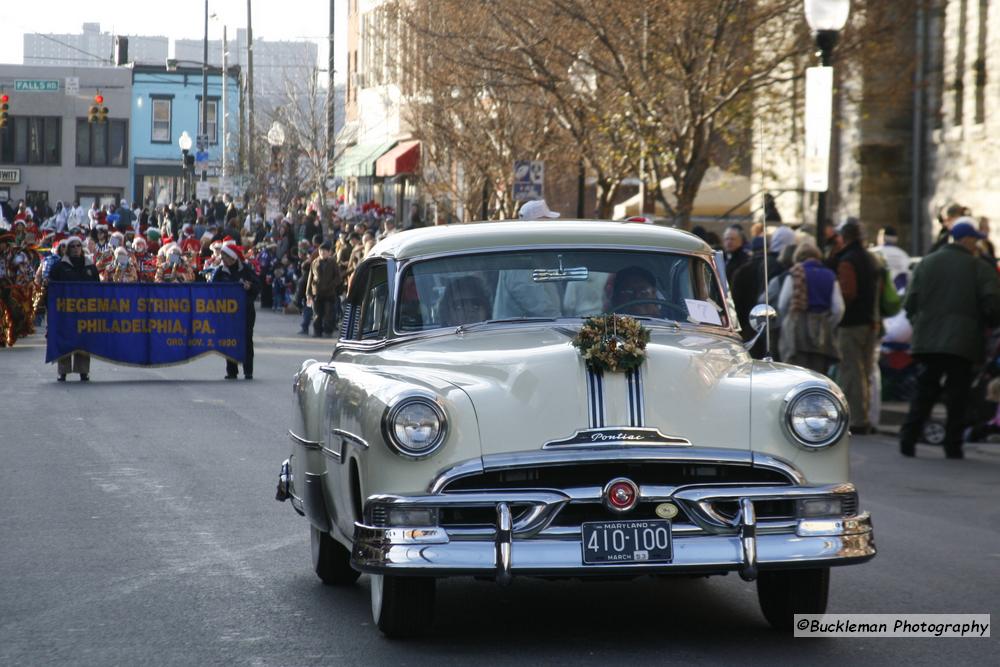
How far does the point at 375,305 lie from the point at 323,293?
79.2ft

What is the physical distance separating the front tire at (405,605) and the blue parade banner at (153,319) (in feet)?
53.9

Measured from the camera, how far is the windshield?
7.91 meters

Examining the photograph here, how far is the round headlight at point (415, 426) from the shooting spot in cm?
652

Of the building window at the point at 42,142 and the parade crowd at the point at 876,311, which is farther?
the building window at the point at 42,142

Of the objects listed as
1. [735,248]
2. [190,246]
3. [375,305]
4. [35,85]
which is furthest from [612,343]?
[35,85]

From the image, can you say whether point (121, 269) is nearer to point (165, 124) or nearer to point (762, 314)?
point (762, 314)

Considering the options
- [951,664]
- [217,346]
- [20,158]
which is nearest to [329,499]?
[951,664]

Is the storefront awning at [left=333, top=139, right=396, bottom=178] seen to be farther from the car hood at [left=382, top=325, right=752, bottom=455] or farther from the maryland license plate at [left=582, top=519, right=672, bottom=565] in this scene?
the maryland license plate at [left=582, top=519, right=672, bottom=565]

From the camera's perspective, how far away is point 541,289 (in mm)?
7961

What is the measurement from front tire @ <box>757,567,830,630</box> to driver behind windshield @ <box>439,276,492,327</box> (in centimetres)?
175

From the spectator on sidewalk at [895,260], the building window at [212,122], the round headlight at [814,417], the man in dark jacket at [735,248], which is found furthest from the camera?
the building window at [212,122]

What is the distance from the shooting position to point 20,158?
3536 inches

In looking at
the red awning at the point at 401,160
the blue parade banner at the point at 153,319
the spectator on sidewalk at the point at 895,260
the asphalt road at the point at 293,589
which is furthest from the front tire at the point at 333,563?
the red awning at the point at 401,160

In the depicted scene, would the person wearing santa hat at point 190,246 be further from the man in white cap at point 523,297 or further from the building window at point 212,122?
the building window at point 212,122
